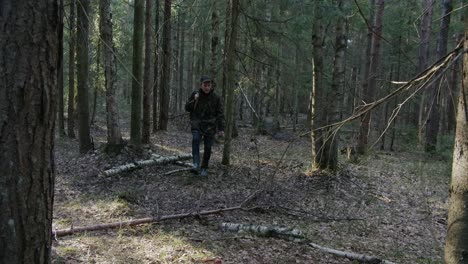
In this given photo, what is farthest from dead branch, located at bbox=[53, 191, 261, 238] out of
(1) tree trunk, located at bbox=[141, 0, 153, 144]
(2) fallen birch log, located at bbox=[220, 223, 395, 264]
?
(1) tree trunk, located at bbox=[141, 0, 153, 144]

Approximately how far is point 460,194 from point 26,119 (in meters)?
2.60

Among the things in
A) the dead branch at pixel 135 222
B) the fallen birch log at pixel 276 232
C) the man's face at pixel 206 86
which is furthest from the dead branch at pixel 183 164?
the fallen birch log at pixel 276 232

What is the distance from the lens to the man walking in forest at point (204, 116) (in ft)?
28.3

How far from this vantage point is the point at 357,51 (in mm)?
38594

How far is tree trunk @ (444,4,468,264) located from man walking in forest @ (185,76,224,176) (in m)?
6.37

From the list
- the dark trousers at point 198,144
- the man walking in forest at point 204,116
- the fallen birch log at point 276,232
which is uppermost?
the man walking in forest at point 204,116

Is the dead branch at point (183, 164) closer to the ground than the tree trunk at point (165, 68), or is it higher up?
closer to the ground

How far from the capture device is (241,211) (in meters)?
7.13

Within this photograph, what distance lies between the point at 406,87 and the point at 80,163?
9.15m

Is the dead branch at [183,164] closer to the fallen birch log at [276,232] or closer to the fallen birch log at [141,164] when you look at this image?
the fallen birch log at [141,164]

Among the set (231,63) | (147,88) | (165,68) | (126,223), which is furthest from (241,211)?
(165,68)

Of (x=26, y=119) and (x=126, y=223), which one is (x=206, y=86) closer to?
(x=126, y=223)

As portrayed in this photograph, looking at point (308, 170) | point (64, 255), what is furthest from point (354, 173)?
point (64, 255)

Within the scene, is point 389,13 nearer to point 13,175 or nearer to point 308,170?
point 308,170
